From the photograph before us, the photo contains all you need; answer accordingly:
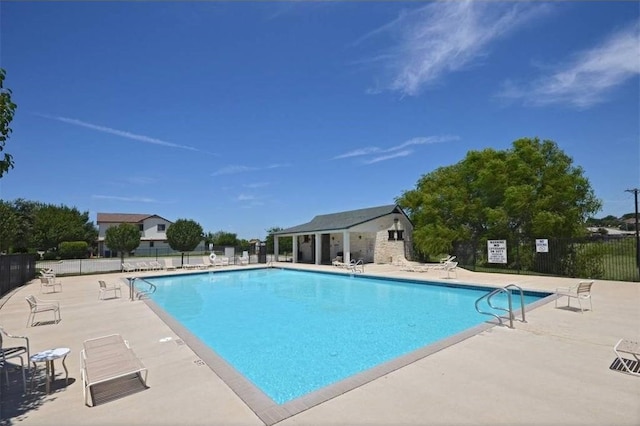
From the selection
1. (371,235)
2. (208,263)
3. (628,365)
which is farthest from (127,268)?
(628,365)

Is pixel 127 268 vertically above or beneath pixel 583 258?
beneath

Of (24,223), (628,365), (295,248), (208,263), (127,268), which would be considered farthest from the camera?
(24,223)

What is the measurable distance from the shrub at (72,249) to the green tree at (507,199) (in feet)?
124

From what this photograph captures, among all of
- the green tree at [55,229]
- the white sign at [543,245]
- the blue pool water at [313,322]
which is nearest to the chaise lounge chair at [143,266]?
the blue pool water at [313,322]

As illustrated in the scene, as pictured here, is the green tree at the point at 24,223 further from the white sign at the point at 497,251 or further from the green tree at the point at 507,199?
the white sign at the point at 497,251

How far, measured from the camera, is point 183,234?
3416 cm

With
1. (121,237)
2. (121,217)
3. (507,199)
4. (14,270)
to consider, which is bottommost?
(14,270)

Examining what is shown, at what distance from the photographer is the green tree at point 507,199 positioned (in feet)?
57.4

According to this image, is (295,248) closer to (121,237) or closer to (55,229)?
(121,237)

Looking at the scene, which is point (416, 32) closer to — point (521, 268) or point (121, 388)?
point (121, 388)

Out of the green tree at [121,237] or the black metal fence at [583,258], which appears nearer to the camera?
the black metal fence at [583,258]

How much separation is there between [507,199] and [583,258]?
4.49m

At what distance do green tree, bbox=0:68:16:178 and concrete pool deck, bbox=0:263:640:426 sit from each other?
107 inches

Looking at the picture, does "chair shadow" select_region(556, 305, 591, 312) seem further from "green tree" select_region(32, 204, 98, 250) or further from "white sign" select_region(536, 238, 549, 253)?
"green tree" select_region(32, 204, 98, 250)
